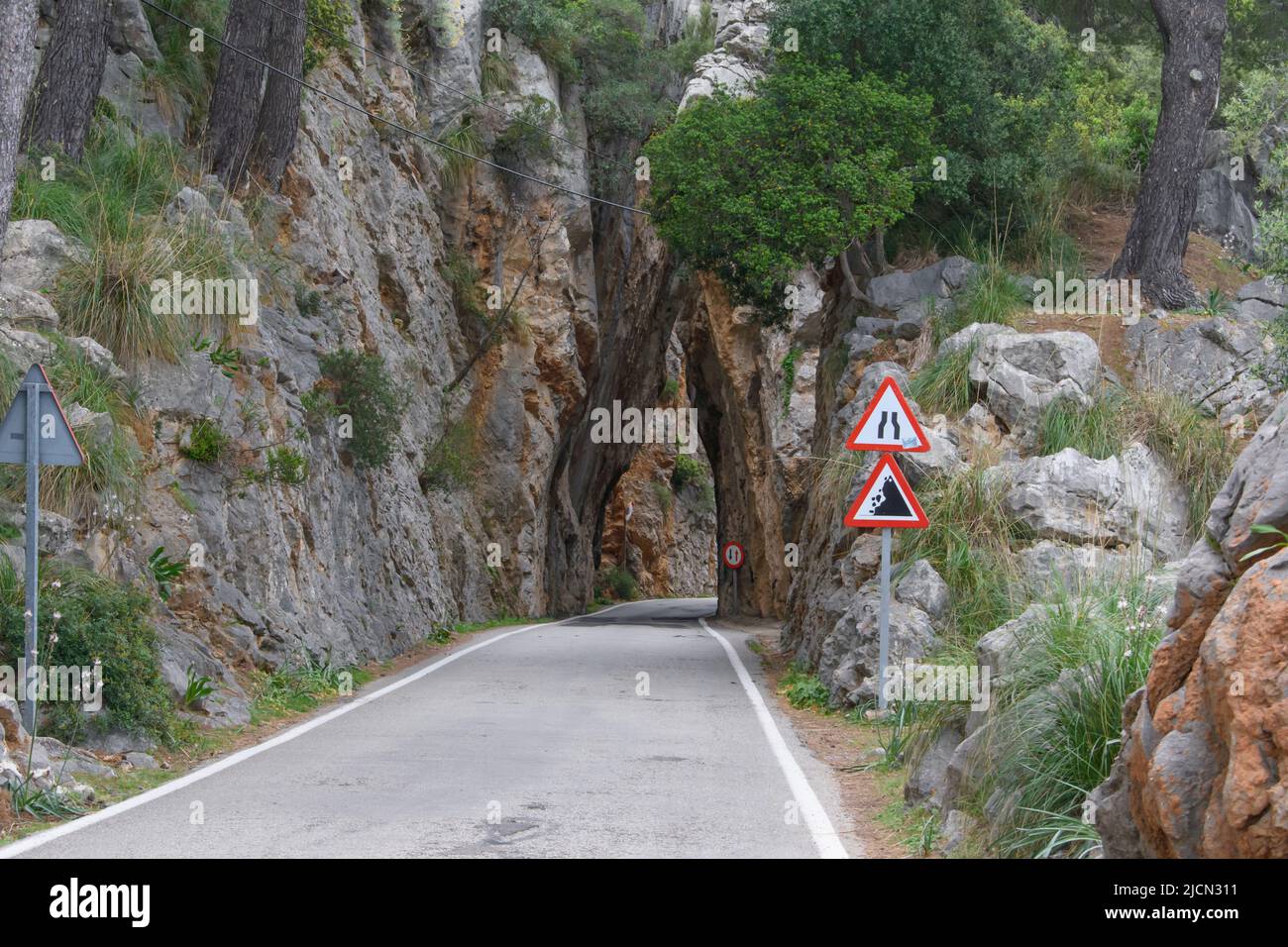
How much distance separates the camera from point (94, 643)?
32.3 feet

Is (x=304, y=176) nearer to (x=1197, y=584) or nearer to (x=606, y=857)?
(x=606, y=857)

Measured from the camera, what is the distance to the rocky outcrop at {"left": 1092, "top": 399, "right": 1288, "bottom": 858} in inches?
165

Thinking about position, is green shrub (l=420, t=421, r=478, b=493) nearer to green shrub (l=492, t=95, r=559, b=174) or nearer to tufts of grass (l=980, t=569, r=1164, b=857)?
green shrub (l=492, t=95, r=559, b=174)

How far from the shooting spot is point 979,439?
50.3 ft

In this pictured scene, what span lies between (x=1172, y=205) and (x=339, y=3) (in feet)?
50.5

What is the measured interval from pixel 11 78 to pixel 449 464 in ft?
55.1

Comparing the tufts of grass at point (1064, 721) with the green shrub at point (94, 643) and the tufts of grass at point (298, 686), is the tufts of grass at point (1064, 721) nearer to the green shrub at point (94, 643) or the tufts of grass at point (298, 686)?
the green shrub at point (94, 643)

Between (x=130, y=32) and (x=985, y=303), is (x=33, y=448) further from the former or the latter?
(x=985, y=303)

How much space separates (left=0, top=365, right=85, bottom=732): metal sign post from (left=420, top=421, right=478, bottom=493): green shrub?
1653 cm

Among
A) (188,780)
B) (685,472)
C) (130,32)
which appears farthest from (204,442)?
(685,472)

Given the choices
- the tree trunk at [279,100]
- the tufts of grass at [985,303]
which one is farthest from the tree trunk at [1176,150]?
the tree trunk at [279,100]

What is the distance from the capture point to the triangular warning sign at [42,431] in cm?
938

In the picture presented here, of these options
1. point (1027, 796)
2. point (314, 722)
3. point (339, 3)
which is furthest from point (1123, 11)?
point (1027, 796)

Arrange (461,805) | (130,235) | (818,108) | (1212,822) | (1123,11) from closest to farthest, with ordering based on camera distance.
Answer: (1212,822)
(461,805)
(130,235)
(818,108)
(1123,11)
